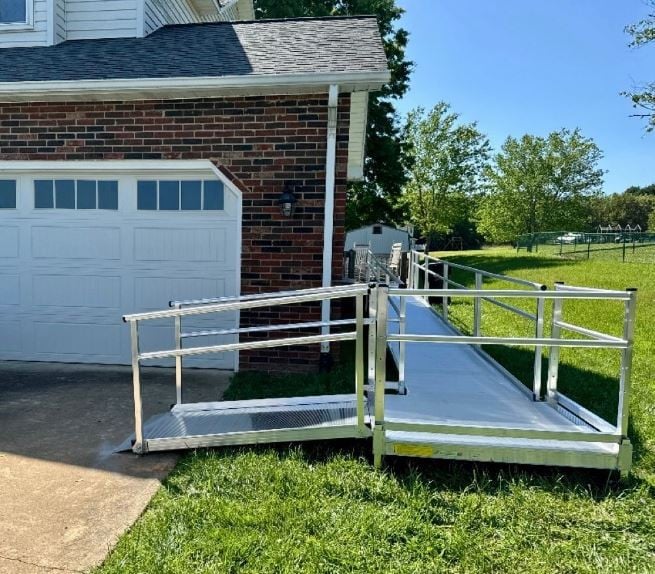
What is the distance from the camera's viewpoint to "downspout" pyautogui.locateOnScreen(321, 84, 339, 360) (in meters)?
4.94

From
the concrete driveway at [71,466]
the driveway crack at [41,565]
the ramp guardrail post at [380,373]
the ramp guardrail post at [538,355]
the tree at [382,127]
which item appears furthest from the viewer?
the tree at [382,127]

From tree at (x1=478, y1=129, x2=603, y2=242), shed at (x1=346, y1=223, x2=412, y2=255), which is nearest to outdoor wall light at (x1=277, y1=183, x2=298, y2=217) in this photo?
shed at (x1=346, y1=223, x2=412, y2=255)

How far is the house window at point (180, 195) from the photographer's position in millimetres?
5543

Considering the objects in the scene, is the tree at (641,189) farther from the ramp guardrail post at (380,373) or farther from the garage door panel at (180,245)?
the ramp guardrail post at (380,373)

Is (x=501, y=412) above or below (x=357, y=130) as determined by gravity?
below

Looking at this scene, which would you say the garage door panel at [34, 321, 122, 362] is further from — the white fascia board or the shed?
the shed

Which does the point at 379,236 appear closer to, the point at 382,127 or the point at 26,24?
the point at 382,127

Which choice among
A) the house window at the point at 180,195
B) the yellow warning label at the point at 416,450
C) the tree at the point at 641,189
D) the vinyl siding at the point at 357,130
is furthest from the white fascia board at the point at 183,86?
the tree at the point at 641,189

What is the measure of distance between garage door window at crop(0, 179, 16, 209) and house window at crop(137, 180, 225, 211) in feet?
5.17

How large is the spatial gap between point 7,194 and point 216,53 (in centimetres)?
302

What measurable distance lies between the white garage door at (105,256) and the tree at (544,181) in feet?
112

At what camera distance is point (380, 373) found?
307 cm

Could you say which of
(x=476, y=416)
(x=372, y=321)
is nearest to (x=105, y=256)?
(x=372, y=321)

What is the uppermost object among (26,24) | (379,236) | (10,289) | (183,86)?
(26,24)
